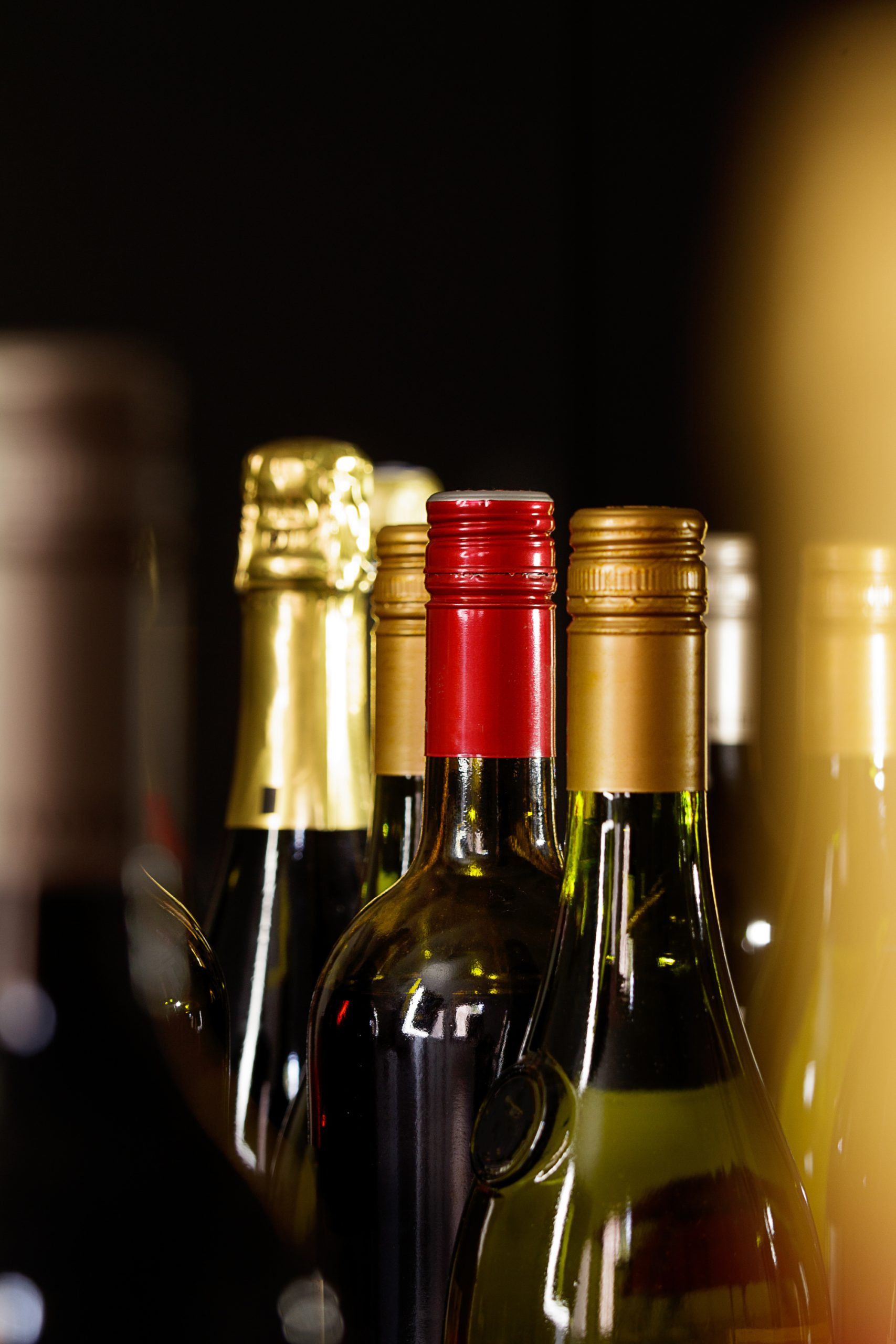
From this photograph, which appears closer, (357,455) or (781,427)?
(357,455)

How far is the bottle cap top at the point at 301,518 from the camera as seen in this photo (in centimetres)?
46

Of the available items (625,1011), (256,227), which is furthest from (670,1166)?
(256,227)

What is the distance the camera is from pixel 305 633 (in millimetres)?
477

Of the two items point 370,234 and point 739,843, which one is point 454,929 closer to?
point 739,843

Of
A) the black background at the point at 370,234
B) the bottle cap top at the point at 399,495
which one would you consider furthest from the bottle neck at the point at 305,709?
the black background at the point at 370,234

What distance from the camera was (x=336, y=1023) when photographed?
389 millimetres

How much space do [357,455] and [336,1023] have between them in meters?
0.19

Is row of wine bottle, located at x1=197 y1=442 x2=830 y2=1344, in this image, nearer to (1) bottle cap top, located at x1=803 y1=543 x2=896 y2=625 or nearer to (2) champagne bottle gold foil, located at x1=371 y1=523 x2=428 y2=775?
(2) champagne bottle gold foil, located at x1=371 y1=523 x2=428 y2=775

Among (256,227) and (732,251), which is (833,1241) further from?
(256,227)

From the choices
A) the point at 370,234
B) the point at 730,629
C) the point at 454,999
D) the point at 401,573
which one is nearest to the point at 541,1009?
the point at 454,999

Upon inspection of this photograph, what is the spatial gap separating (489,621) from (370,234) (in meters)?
0.61

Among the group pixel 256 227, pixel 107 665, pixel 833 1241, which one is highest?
pixel 256 227

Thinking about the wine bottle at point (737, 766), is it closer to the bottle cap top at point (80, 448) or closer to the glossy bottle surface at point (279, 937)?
→ the glossy bottle surface at point (279, 937)

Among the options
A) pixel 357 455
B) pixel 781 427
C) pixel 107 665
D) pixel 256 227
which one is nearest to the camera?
pixel 107 665
